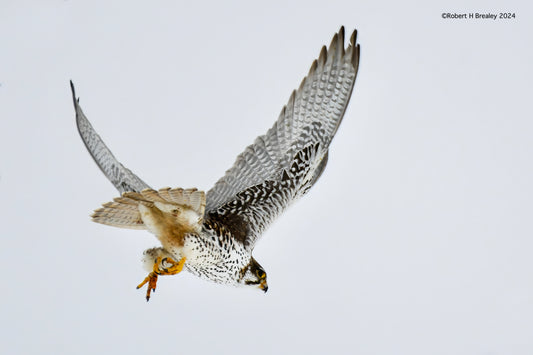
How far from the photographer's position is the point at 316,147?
7.42 metres

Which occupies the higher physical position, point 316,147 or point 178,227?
point 316,147

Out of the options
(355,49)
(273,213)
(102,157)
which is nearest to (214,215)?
(273,213)

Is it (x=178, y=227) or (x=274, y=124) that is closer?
(x=178, y=227)

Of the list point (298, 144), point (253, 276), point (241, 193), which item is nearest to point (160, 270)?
point (253, 276)

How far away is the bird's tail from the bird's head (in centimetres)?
76

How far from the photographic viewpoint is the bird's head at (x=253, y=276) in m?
6.62

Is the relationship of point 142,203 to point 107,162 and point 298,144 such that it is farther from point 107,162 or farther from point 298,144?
point 298,144

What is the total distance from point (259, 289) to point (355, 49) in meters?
2.18

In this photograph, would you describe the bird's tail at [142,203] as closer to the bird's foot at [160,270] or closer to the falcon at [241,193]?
the falcon at [241,193]

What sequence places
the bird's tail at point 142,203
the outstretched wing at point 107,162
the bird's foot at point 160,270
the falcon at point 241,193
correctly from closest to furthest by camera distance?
the bird's tail at point 142,203
the falcon at point 241,193
the bird's foot at point 160,270
the outstretched wing at point 107,162

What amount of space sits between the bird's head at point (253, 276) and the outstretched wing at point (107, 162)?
3.35 ft

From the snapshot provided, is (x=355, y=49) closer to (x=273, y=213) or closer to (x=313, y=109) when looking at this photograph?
(x=313, y=109)

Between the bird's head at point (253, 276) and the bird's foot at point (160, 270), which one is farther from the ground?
the bird's head at point (253, 276)

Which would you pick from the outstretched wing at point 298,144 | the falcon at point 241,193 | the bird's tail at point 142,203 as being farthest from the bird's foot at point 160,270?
the outstretched wing at point 298,144
